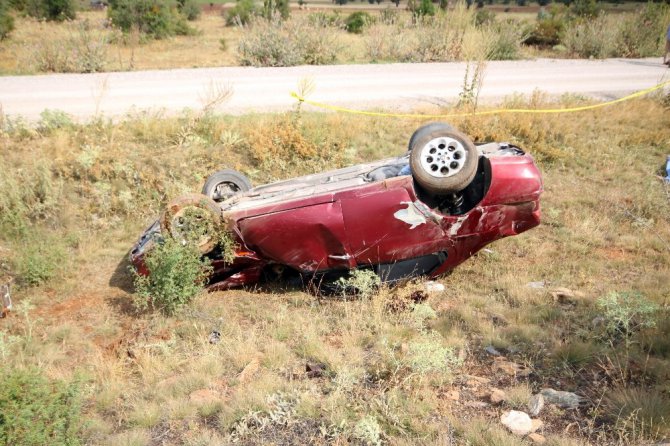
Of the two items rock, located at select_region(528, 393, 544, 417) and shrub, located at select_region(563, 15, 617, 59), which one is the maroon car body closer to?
rock, located at select_region(528, 393, 544, 417)

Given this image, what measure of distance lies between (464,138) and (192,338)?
133 inches

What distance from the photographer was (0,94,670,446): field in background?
12.7 feet

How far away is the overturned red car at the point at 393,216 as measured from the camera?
18.1 feet

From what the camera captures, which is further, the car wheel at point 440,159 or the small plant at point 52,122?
the small plant at point 52,122

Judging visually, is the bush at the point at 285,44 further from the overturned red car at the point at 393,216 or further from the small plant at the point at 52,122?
the overturned red car at the point at 393,216

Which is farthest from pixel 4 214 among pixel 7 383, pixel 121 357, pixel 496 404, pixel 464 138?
pixel 496 404

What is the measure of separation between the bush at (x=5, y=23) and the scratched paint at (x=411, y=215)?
23554 millimetres

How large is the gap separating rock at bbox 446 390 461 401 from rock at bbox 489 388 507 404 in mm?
233

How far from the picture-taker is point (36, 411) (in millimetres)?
3480

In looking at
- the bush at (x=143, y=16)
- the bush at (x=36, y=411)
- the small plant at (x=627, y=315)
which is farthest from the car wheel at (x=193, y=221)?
the bush at (x=143, y=16)

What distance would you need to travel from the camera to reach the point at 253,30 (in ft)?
53.1

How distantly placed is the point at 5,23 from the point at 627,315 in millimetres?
27430

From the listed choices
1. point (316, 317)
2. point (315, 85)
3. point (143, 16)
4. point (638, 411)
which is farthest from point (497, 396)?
point (143, 16)

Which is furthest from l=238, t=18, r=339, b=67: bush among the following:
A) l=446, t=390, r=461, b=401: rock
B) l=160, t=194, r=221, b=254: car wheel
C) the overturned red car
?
l=446, t=390, r=461, b=401: rock
